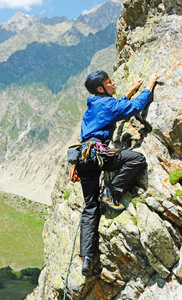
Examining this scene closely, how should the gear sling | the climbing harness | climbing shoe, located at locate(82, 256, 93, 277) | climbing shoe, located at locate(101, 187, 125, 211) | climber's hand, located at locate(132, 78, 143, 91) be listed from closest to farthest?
the climbing harness → the gear sling → climbing shoe, located at locate(101, 187, 125, 211) → climbing shoe, located at locate(82, 256, 93, 277) → climber's hand, located at locate(132, 78, 143, 91)

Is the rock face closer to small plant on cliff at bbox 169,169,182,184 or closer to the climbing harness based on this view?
small plant on cliff at bbox 169,169,182,184

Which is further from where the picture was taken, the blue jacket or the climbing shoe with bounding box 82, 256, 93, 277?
the climbing shoe with bounding box 82, 256, 93, 277

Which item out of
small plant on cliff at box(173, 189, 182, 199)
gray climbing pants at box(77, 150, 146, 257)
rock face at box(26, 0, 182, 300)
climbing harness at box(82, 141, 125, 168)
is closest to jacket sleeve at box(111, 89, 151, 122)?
rock face at box(26, 0, 182, 300)

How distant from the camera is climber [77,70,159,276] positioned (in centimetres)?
819

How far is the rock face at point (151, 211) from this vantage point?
7.41 meters

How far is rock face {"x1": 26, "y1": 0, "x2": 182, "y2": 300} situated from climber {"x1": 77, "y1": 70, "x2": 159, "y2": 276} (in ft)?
1.28

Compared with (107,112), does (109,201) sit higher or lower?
lower

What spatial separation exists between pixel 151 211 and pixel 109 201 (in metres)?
1.53

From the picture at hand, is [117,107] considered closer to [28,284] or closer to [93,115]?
[93,115]

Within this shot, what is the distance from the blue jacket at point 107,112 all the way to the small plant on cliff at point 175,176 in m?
2.33

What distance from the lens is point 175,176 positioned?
25.4ft

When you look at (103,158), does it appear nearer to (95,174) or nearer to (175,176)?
(95,174)

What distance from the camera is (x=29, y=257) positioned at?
2282 inches

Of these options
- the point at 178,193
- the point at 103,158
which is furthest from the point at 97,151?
the point at 178,193
